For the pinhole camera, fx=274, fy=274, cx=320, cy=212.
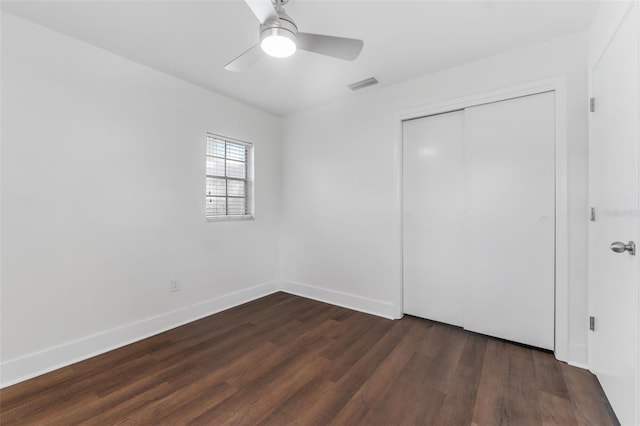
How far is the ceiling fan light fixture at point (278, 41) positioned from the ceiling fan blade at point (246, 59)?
207mm

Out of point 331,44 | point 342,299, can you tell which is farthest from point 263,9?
point 342,299

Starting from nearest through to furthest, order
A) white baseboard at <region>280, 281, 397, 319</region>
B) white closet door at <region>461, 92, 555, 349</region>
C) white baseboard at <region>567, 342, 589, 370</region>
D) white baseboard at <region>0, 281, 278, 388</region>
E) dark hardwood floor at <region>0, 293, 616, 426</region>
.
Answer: dark hardwood floor at <region>0, 293, 616, 426</region>
white baseboard at <region>0, 281, 278, 388</region>
white baseboard at <region>567, 342, 589, 370</region>
white closet door at <region>461, 92, 555, 349</region>
white baseboard at <region>280, 281, 397, 319</region>

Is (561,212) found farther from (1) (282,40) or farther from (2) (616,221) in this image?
(1) (282,40)

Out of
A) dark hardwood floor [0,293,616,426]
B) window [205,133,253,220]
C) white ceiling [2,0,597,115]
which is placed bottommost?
dark hardwood floor [0,293,616,426]

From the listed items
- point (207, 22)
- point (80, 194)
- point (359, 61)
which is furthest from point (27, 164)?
point (359, 61)

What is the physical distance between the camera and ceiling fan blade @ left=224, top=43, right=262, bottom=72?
181 cm

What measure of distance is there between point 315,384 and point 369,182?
84.8 inches

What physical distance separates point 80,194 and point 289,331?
2209mm

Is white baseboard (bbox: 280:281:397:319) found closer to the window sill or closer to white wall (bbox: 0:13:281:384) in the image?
white wall (bbox: 0:13:281:384)

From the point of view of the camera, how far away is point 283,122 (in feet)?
13.6

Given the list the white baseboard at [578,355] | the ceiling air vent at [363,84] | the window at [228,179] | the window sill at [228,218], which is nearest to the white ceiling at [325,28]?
the ceiling air vent at [363,84]

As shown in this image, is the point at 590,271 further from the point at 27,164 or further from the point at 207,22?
the point at 27,164

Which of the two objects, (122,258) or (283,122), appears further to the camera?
(283,122)

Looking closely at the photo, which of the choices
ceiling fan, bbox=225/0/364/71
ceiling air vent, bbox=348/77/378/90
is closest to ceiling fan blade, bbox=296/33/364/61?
ceiling fan, bbox=225/0/364/71
